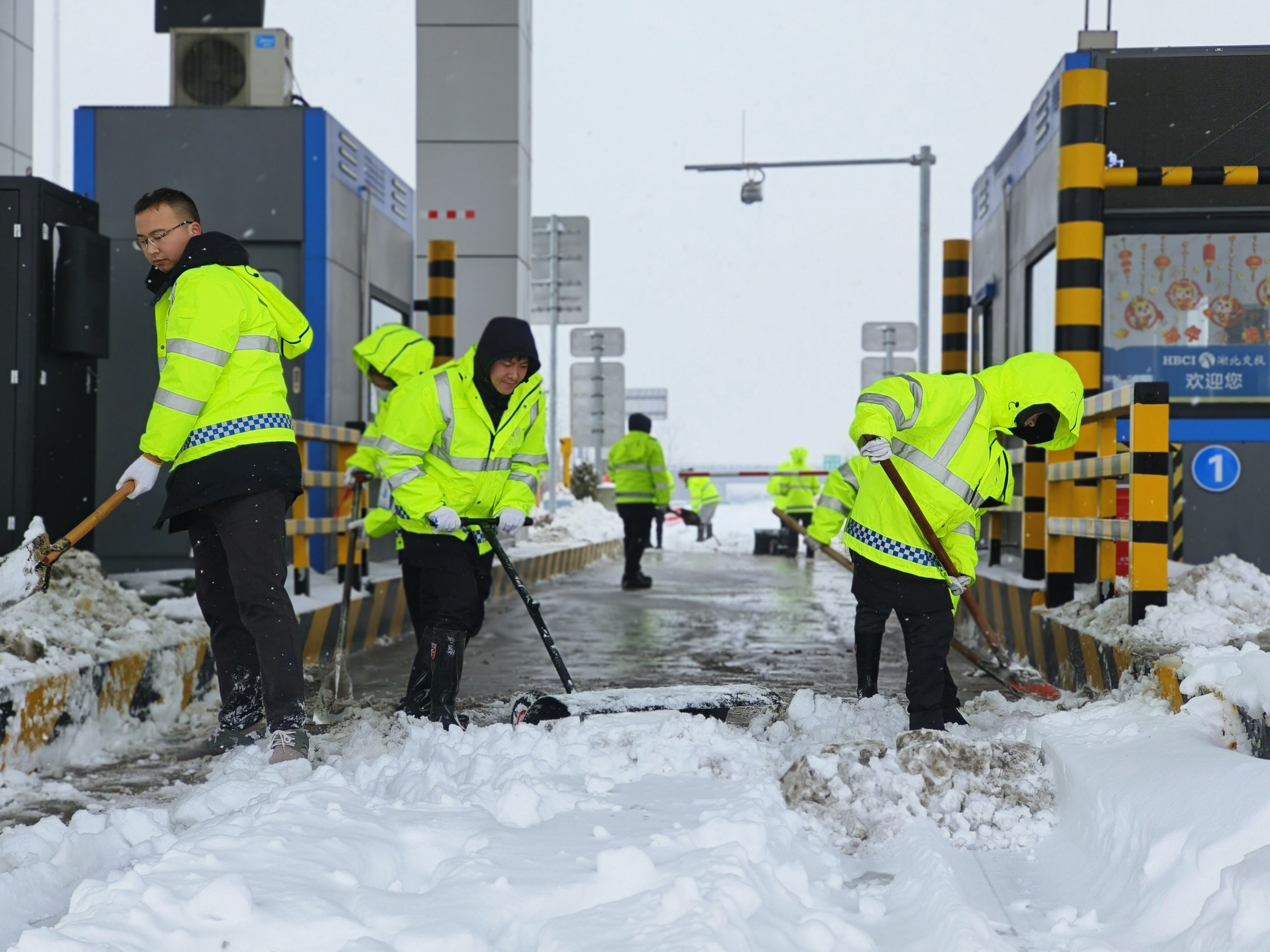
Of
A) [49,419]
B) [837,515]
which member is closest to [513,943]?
[837,515]

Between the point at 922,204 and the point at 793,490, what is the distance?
4.90 m

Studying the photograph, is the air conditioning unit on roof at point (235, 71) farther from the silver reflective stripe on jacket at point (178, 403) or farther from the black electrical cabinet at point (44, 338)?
the silver reflective stripe on jacket at point (178, 403)

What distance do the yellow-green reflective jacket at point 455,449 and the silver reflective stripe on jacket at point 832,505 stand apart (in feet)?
5.69

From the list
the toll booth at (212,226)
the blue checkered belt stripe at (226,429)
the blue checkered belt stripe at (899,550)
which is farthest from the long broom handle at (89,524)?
the toll booth at (212,226)

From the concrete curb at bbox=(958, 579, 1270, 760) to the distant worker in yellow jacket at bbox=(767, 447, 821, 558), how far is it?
1111 cm

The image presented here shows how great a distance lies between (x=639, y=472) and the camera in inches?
532

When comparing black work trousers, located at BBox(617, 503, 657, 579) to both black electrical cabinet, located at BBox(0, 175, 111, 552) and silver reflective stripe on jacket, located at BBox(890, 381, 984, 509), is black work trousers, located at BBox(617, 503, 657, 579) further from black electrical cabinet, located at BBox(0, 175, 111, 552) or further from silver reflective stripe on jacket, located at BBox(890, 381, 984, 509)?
silver reflective stripe on jacket, located at BBox(890, 381, 984, 509)

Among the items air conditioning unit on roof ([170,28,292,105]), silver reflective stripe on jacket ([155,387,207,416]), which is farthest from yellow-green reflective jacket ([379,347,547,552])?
air conditioning unit on roof ([170,28,292,105])

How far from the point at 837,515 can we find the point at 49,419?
12.9 ft

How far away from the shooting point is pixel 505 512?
501 centimetres

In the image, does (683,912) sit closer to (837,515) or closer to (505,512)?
(505,512)

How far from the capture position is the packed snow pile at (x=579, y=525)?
18484 mm

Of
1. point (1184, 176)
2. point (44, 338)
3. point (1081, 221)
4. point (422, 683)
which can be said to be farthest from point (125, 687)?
point (1184, 176)

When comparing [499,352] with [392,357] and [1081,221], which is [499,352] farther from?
[1081,221]
